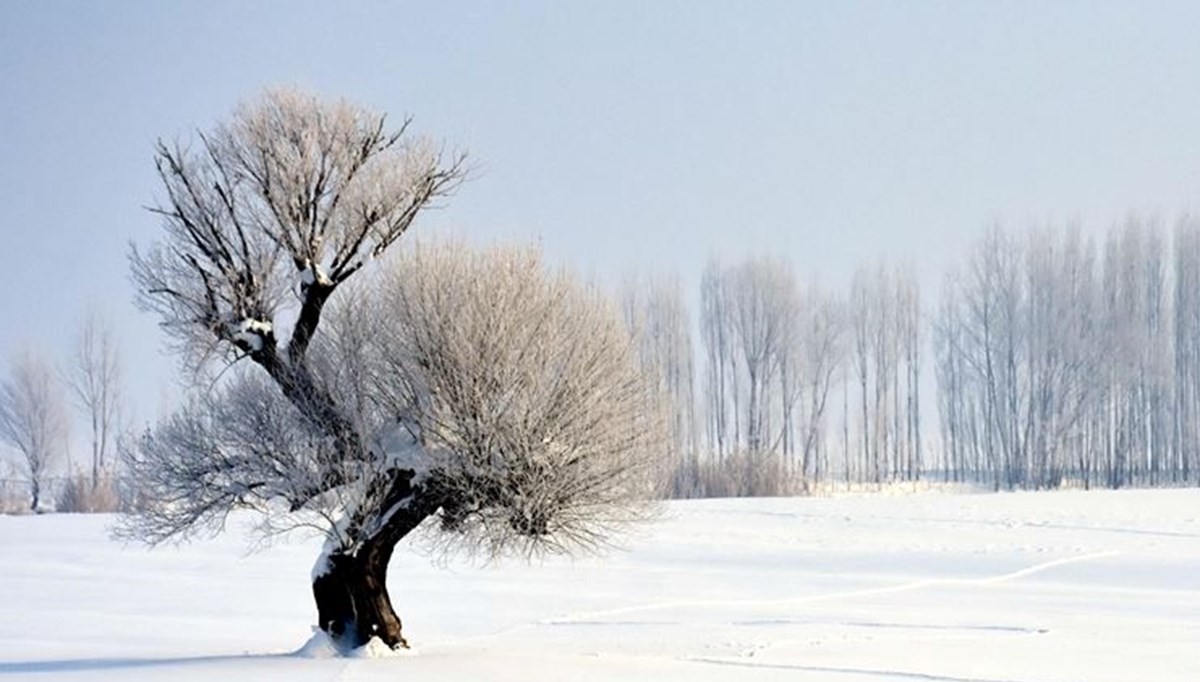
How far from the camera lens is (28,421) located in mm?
57125

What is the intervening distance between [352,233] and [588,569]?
1484 centimetres

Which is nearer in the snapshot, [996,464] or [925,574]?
[925,574]

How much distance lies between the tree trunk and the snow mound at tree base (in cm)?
5

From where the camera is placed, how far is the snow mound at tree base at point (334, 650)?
53.4 ft

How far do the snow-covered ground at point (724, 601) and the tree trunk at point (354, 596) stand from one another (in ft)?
1.75

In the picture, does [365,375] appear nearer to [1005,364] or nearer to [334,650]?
[334,650]

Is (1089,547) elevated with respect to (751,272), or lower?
lower

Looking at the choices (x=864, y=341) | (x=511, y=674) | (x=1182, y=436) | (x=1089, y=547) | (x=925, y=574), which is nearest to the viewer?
(x=511, y=674)

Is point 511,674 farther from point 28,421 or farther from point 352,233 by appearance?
point 28,421

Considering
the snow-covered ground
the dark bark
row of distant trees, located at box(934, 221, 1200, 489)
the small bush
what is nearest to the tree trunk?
the dark bark

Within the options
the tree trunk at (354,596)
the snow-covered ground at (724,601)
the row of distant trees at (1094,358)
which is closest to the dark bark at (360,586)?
the tree trunk at (354,596)

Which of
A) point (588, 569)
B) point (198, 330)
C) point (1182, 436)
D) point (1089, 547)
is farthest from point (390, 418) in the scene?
point (1182, 436)

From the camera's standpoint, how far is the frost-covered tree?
15.3m

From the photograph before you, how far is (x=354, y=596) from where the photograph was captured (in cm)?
1628
